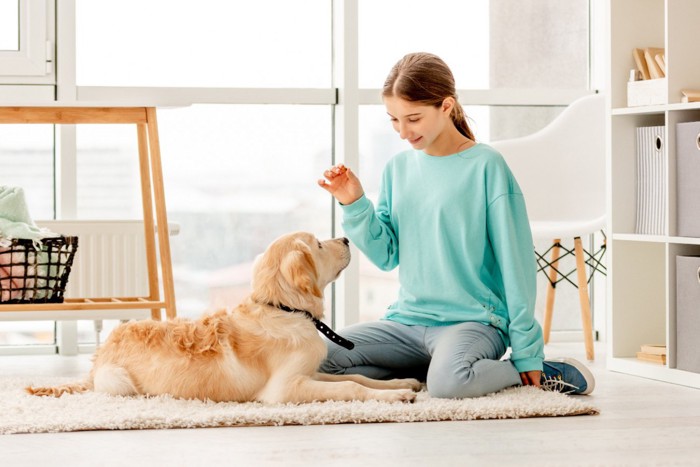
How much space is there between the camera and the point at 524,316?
8.28 ft

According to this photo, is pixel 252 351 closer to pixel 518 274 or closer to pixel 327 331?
pixel 327 331

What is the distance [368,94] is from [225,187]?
0.66 metres

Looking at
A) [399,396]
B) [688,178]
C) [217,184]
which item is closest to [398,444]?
[399,396]

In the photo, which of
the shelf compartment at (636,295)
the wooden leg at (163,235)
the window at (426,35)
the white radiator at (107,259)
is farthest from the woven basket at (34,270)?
the shelf compartment at (636,295)

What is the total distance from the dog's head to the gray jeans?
279 mm

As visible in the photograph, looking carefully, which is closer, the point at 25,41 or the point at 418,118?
the point at 418,118

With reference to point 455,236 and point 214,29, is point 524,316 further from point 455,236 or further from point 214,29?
point 214,29

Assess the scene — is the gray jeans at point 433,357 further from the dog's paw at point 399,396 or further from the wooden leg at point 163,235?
the wooden leg at point 163,235

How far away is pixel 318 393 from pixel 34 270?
1.01 m

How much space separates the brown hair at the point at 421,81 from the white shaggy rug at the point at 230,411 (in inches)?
30.6

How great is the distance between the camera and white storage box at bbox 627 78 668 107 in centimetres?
294

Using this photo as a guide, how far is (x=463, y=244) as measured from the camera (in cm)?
261

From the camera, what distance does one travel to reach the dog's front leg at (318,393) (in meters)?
2.36

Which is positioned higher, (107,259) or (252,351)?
(107,259)
